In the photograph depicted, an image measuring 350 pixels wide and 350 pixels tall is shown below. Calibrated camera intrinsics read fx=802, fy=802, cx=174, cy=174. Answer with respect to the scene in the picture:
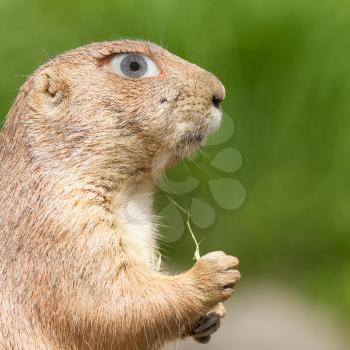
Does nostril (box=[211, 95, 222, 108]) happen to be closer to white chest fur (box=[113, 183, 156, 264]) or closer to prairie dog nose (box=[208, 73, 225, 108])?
prairie dog nose (box=[208, 73, 225, 108])

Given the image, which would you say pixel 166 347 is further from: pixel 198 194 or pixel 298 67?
pixel 298 67

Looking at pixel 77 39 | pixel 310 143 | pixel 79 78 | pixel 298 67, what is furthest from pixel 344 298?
pixel 79 78

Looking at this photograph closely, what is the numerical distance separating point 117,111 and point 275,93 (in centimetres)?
354

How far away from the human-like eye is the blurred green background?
310 centimetres

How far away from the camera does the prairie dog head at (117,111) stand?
2.60 m

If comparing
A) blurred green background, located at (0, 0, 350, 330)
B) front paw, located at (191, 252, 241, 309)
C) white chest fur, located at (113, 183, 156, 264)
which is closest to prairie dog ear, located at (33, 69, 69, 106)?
white chest fur, located at (113, 183, 156, 264)

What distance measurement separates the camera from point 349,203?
5977 millimetres

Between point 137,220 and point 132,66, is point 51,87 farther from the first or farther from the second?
point 137,220

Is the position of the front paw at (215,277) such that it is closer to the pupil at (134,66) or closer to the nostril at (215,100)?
the nostril at (215,100)

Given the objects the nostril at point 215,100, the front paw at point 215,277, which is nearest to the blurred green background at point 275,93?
the nostril at point 215,100

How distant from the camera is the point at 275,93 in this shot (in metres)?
6.02

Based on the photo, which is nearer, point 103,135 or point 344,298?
point 103,135

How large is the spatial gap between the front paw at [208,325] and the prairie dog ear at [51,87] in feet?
2.85

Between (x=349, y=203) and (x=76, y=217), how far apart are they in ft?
12.6
